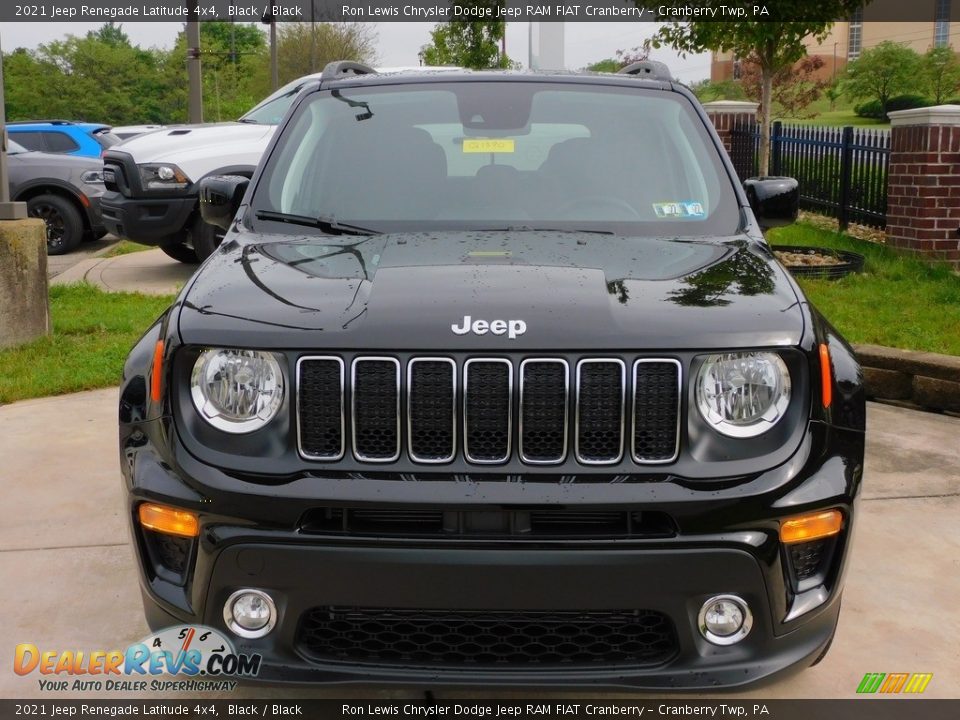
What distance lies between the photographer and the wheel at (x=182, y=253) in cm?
1162

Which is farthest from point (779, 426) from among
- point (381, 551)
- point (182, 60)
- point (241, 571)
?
point (182, 60)

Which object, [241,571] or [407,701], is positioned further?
[407,701]

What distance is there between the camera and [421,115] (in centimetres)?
384

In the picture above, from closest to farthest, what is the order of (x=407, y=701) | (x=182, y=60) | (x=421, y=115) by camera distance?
(x=407, y=701) → (x=421, y=115) → (x=182, y=60)

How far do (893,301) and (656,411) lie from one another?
6.60 meters

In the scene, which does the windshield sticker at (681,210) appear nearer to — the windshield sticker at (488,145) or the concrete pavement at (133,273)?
the windshield sticker at (488,145)

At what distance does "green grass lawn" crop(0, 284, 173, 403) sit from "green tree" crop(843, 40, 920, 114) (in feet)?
134

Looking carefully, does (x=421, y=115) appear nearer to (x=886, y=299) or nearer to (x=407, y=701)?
(x=407, y=701)

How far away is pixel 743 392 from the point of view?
2.48m

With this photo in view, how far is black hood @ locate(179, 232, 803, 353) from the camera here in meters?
2.44

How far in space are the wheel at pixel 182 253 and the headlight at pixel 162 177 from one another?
1683 mm

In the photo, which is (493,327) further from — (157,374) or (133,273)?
(133,273)

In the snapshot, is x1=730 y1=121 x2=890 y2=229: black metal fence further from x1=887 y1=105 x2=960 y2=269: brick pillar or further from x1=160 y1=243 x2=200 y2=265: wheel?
x1=160 y1=243 x2=200 y2=265: wheel

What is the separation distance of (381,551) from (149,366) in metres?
0.85
